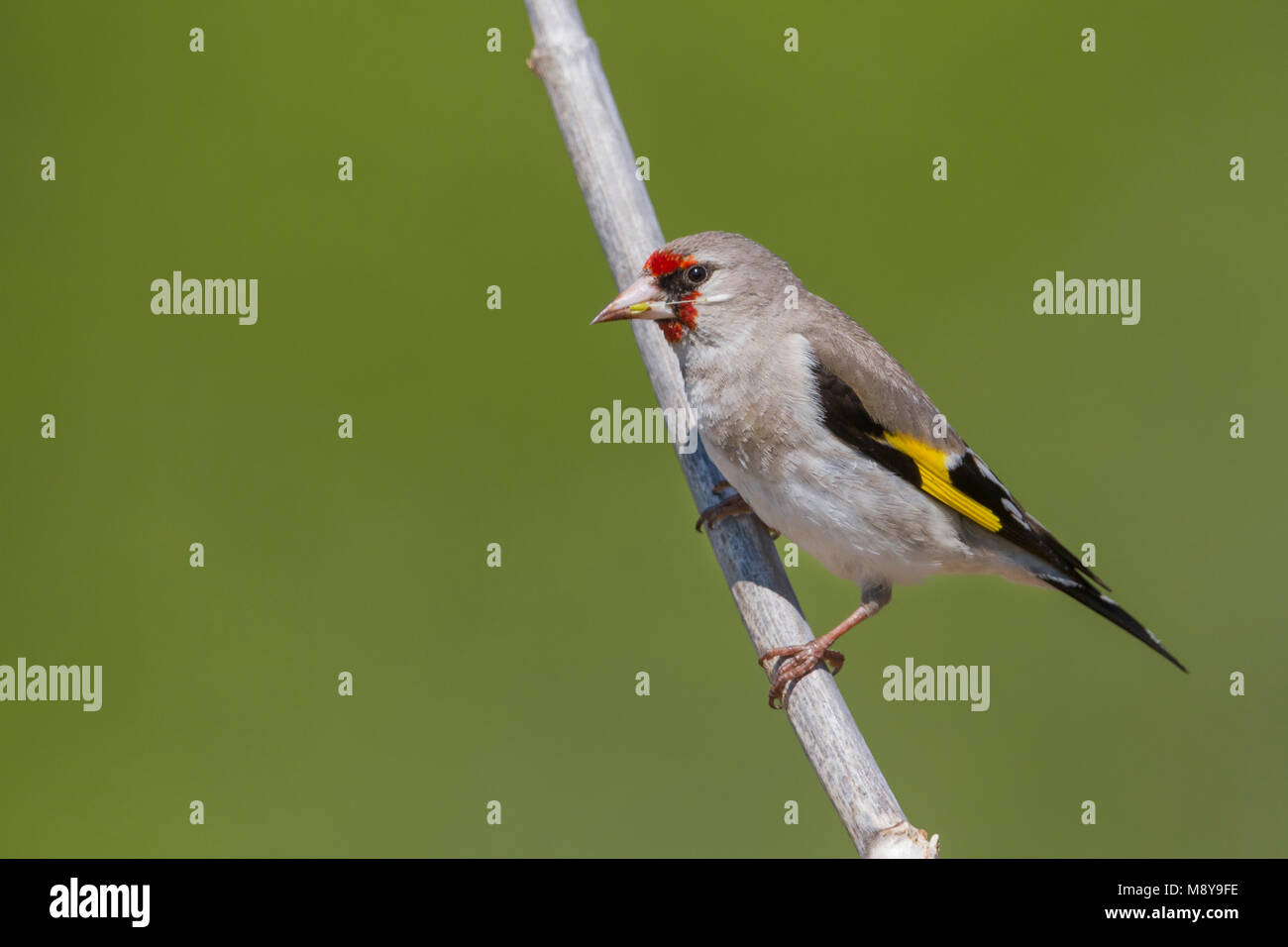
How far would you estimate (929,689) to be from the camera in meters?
5.77

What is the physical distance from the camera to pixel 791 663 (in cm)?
337

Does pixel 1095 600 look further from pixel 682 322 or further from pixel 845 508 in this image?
pixel 682 322

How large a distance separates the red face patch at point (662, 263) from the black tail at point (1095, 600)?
4.87 ft

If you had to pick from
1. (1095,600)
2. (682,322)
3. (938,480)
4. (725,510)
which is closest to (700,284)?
(682,322)

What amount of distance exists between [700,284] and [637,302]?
0.69 ft

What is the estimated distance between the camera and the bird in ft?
12.0

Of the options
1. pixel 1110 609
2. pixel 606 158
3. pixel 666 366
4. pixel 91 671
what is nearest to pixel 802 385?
pixel 666 366

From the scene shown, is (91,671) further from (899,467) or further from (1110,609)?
(1110,609)

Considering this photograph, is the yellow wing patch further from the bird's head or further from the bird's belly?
the bird's head

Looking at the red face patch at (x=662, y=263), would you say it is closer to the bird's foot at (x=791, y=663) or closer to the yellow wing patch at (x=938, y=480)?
the yellow wing patch at (x=938, y=480)

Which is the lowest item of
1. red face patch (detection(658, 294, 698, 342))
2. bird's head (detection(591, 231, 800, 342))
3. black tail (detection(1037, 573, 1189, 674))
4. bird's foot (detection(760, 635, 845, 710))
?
bird's foot (detection(760, 635, 845, 710))

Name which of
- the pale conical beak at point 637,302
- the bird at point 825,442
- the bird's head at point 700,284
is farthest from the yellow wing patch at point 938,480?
the pale conical beak at point 637,302

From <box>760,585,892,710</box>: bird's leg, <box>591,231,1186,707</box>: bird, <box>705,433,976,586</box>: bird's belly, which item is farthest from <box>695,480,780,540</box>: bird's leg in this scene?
<box>760,585,892,710</box>: bird's leg

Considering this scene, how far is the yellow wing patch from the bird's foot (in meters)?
0.63
